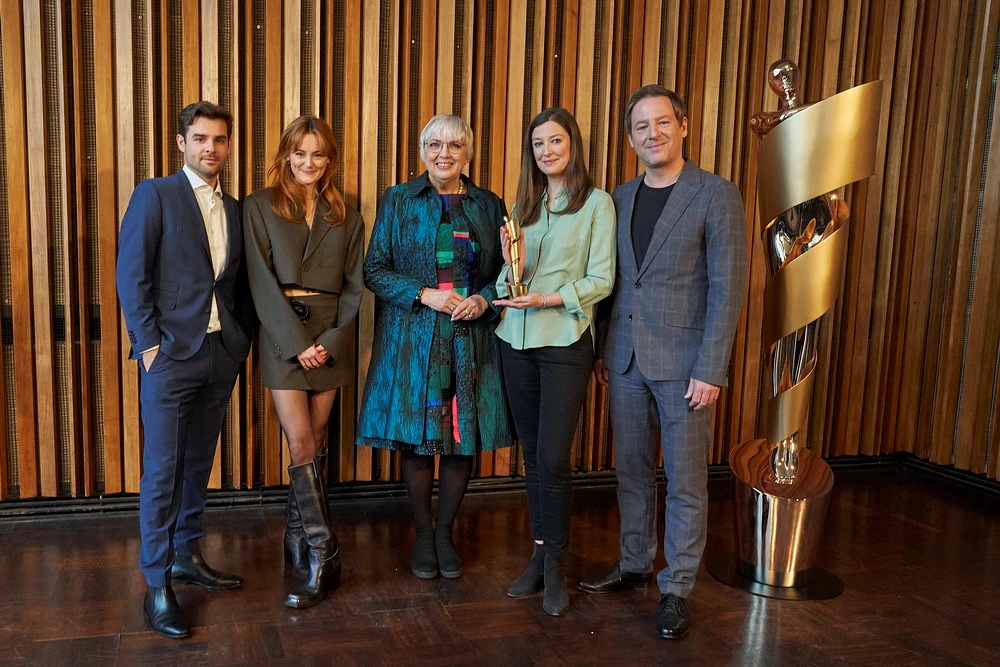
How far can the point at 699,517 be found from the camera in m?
3.17

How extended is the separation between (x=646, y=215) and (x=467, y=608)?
1.66 metres

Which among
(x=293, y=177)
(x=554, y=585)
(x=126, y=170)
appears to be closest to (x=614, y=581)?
(x=554, y=585)

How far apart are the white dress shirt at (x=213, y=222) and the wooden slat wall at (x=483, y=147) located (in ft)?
3.48

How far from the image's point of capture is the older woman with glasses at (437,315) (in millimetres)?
3381

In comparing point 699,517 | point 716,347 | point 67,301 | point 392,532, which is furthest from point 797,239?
point 67,301

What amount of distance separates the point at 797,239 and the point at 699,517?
4.07 ft

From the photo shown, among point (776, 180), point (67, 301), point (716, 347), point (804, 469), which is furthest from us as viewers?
point (67, 301)

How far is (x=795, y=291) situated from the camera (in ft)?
11.4

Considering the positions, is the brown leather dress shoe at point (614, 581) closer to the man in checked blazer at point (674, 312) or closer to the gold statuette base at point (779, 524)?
the man in checked blazer at point (674, 312)

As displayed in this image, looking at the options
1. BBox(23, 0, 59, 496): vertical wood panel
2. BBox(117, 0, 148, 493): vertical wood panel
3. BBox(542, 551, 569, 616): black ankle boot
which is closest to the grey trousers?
BBox(542, 551, 569, 616): black ankle boot

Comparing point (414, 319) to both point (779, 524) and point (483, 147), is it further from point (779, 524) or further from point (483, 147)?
point (779, 524)

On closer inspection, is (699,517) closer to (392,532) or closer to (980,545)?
(392,532)

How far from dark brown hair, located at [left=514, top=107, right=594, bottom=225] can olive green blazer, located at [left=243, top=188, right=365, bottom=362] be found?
746 millimetres

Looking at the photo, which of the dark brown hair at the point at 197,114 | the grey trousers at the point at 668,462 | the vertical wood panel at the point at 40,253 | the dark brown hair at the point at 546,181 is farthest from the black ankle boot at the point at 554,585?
the vertical wood panel at the point at 40,253
